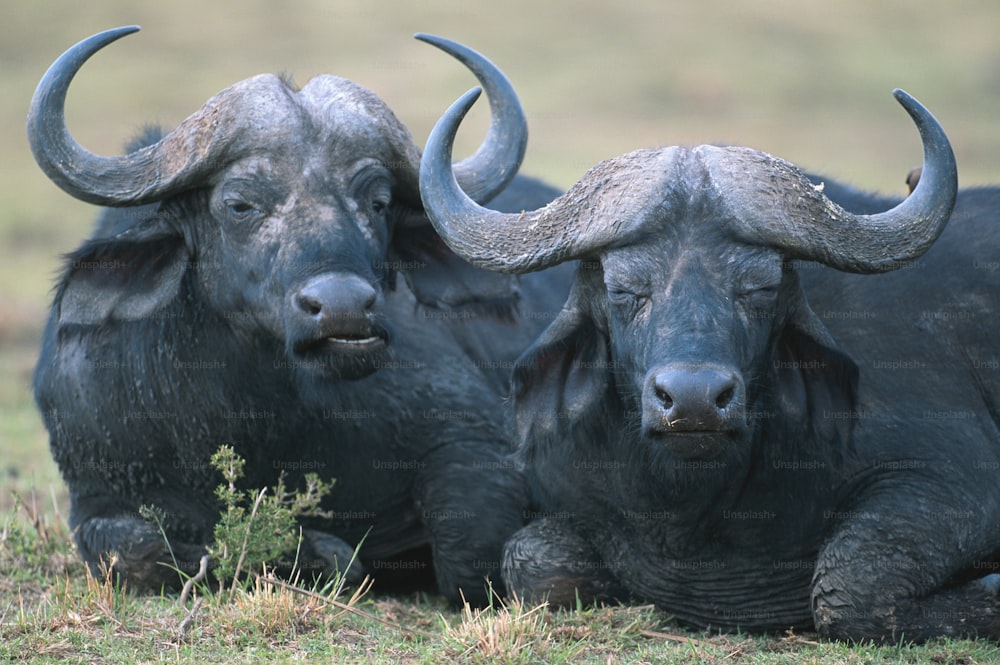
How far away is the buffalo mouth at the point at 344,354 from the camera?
5.56 metres

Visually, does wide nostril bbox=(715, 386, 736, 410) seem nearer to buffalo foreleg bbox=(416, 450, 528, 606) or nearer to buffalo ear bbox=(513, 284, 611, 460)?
buffalo ear bbox=(513, 284, 611, 460)

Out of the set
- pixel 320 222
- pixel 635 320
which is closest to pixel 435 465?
pixel 320 222

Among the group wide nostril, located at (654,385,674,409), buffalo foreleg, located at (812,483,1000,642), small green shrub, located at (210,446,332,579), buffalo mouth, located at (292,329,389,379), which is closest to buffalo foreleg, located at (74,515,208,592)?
small green shrub, located at (210,446,332,579)

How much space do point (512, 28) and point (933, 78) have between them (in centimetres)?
1003

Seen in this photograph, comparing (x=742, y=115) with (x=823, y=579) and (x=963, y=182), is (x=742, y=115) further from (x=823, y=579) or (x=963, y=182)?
(x=823, y=579)

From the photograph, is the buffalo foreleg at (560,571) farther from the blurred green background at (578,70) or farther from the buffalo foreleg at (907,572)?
the blurred green background at (578,70)

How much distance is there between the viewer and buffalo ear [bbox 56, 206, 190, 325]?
238 inches

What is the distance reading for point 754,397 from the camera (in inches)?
205

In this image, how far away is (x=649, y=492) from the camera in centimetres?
541

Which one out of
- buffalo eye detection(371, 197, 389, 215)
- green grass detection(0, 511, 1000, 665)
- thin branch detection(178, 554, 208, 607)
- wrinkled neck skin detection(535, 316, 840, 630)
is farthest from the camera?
buffalo eye detection(371, 197, 389, 215)

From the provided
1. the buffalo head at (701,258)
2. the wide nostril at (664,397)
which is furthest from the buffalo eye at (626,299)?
the wide nostril at (664,397)

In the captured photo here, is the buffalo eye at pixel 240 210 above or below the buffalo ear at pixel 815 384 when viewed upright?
above

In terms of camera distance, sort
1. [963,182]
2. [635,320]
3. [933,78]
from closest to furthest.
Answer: [635,320]
[963,182]
[933,78]

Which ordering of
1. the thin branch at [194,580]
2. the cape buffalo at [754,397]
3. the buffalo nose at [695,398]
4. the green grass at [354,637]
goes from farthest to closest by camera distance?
the thin branch at [194,580], the cape buffalo at [754,397], the green grass at [354,637], the buffalo nose at [695,398]
